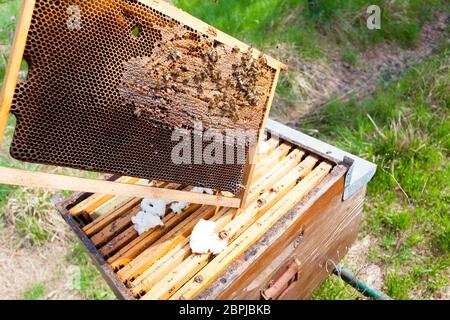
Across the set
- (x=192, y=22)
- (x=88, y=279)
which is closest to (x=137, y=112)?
(x=192, y=22)

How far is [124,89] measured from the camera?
1853 millimetres

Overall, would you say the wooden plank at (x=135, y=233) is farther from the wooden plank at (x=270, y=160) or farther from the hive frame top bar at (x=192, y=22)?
the hive frame top bar at (x=192, y=22)

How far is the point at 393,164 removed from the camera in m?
4.03

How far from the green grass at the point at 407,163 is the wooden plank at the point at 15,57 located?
10.00ft

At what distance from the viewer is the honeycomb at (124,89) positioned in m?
1.64

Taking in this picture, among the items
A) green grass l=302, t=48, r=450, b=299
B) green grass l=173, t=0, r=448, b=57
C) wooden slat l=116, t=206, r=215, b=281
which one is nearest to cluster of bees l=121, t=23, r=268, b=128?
wooden slat l=116, t=206, r=215, b=281

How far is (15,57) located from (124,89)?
1.52ft

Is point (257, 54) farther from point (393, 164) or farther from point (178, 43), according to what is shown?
point (393, 164)

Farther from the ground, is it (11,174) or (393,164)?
(11,174)

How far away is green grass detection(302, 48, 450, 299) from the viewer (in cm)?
348

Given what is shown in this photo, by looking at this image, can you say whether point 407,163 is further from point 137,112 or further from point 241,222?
point 137,112
